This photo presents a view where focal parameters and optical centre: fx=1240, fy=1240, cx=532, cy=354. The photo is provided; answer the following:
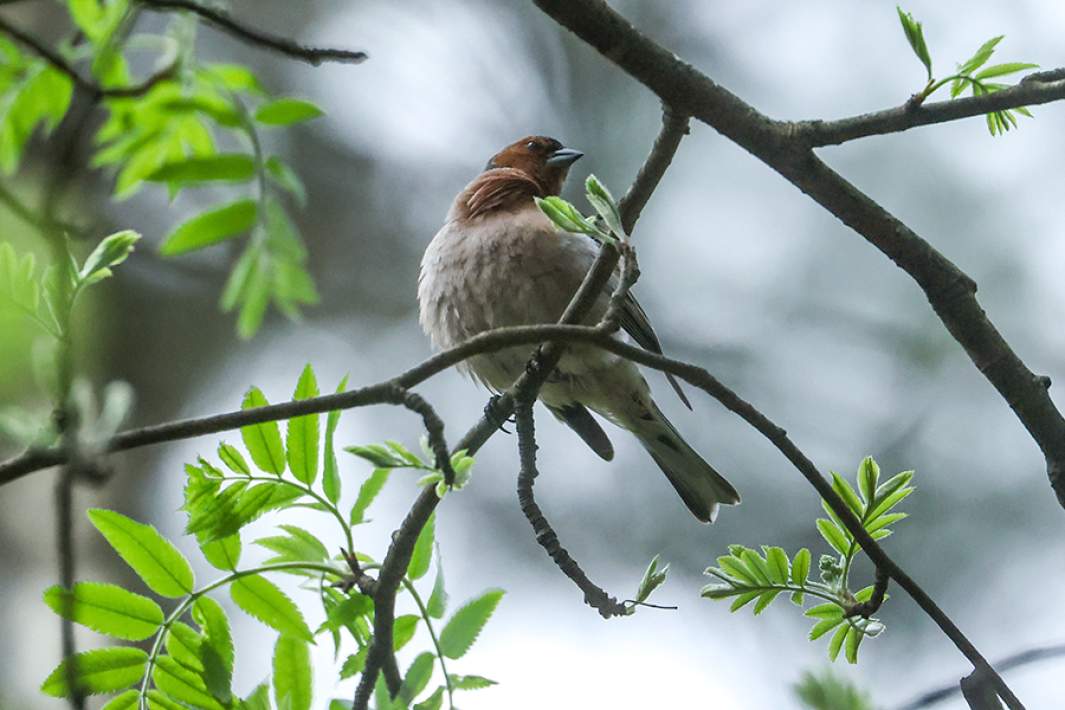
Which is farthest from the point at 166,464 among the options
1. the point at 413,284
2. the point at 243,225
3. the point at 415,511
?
the point at 243,225

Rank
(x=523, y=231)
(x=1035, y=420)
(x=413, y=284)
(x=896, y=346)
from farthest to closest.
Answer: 1. (x=896, y=346)
2. (x=413, y=284)
3. (x=523, y=231)
4. (x=1035, y=420)

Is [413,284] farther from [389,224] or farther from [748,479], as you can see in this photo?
[748,479]

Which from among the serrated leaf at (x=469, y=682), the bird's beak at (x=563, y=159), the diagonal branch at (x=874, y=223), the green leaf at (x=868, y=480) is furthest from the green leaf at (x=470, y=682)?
the bird's beak at (x=563, y=159)

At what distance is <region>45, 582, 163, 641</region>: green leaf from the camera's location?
2217 mm

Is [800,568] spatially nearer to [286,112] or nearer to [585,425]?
[286,112]

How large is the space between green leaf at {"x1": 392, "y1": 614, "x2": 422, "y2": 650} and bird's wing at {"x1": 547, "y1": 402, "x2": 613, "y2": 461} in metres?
3.62

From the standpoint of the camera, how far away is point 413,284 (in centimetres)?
1135

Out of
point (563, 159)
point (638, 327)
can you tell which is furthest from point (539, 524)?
point (563, 159)

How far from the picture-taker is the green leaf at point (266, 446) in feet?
8.00

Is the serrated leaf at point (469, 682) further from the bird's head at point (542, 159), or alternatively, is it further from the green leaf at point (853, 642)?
the bird's head at point (542, 159)

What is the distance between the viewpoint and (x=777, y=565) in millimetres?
2744

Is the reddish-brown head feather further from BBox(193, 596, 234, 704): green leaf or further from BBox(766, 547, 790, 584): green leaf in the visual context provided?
BBox(193, 596, 234, 704): green leaf

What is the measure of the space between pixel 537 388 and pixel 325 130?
843 centimetres

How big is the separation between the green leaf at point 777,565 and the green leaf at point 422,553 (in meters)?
0.75
